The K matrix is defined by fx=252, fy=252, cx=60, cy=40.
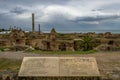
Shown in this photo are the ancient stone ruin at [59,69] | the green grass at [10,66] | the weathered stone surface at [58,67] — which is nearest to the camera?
the ancient stone ruin at [59,69]

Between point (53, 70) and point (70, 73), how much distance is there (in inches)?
27.8

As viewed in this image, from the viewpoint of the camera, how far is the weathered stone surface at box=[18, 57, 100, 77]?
10047 mm

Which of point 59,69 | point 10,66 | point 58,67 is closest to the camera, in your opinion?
point 59,69

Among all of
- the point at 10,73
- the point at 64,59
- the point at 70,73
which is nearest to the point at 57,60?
the point at 64,59

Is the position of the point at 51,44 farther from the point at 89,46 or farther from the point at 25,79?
the point at 25,79

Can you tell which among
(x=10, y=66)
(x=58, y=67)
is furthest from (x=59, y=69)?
(x=10, y=66)

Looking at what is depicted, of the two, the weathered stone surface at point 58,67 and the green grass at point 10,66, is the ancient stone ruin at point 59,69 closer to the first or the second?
the weathered stone surface at point 58,67

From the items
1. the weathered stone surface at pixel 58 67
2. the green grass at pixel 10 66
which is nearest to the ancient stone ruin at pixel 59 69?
the weathered stone surface at pixel 58 67

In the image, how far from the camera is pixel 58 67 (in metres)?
10.4

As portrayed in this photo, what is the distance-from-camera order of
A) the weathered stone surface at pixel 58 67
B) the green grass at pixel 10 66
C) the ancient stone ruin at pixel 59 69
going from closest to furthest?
the ancient stone ruin at pixel 59 69, the weathered stone surface at pixel 58 67, the green grass at pixel 10 66

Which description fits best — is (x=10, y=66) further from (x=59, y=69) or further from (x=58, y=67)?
(x=59, y=69)

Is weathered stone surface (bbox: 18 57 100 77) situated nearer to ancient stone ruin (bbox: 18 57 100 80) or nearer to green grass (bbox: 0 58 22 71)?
ancient stone ruin (bbox: 18 57 100 80)

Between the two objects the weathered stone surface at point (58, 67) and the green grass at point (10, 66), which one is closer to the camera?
the weathered stone surface at point (58, 67)

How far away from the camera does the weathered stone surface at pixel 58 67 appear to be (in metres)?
10.0
